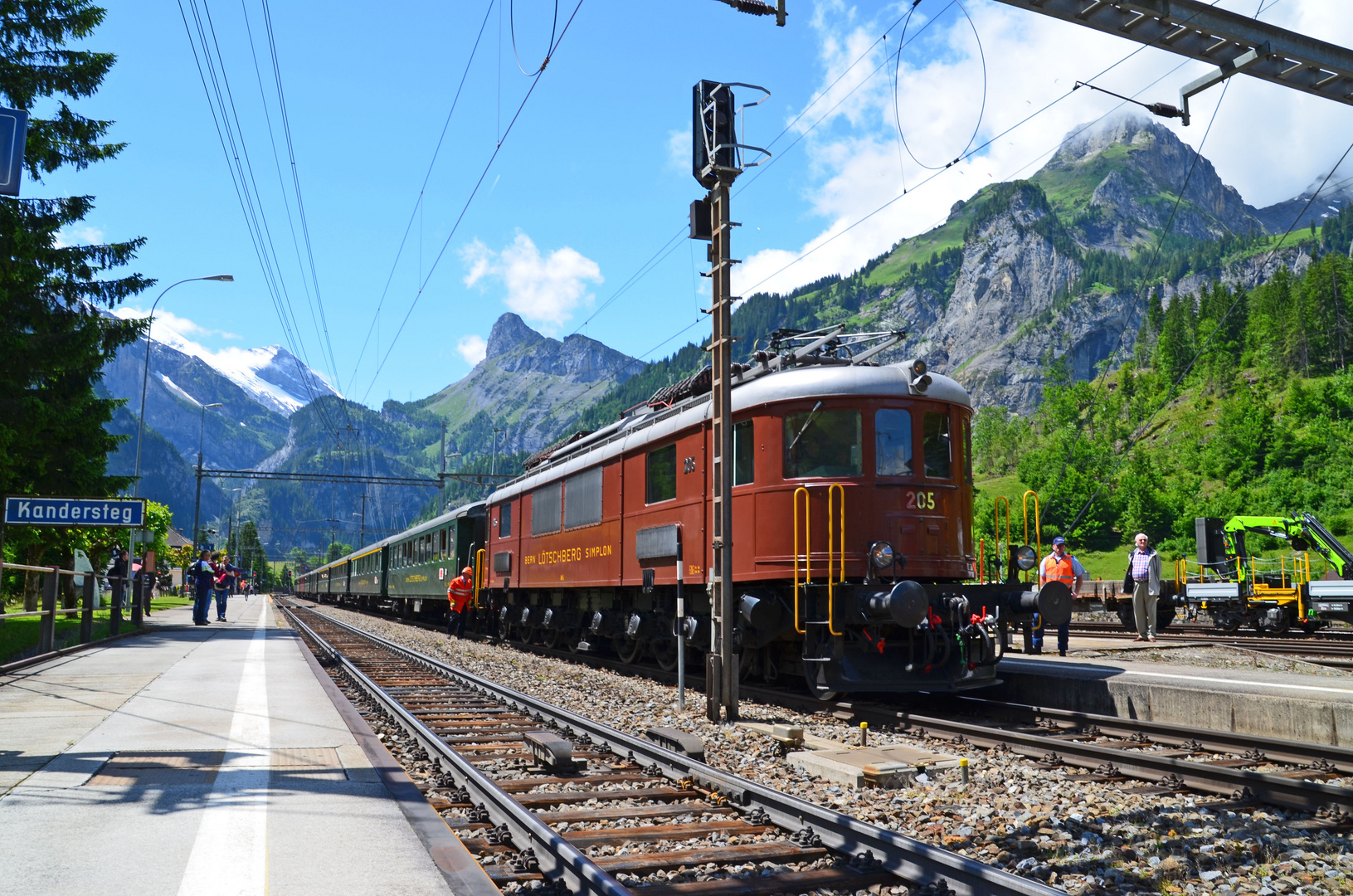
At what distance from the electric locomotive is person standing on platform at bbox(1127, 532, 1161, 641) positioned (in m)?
5.39

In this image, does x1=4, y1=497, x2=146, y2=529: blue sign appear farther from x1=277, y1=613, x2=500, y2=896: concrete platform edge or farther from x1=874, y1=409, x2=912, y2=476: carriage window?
x1=874, y1=409, x2=912, y2=476: carriage window

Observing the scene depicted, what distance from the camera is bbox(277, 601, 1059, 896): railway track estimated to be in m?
4.37

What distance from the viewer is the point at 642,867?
466 centimetres

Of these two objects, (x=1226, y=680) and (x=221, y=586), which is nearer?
(x=1226, y=680)

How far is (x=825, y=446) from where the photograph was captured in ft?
33.8

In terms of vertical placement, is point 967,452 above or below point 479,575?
above

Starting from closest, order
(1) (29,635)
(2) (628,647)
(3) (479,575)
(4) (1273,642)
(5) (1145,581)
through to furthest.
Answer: (2) (628,647) → (5) (1145,581) → (1) (29,635) → (4) (1273,642) → (3) (479,575)

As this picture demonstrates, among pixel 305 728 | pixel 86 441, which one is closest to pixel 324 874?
pixel 305 728

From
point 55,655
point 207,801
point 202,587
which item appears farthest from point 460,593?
point 207,801

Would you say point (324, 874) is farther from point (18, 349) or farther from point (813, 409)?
point (18, 349)

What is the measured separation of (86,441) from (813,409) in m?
15.6

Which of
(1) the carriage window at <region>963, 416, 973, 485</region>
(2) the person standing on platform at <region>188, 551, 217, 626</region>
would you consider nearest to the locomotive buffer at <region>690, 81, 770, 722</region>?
(1) the carriage window at <region>963, 416, 973, 485</region>

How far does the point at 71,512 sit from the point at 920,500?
426 inches

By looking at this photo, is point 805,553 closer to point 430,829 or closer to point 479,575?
point 430,829
